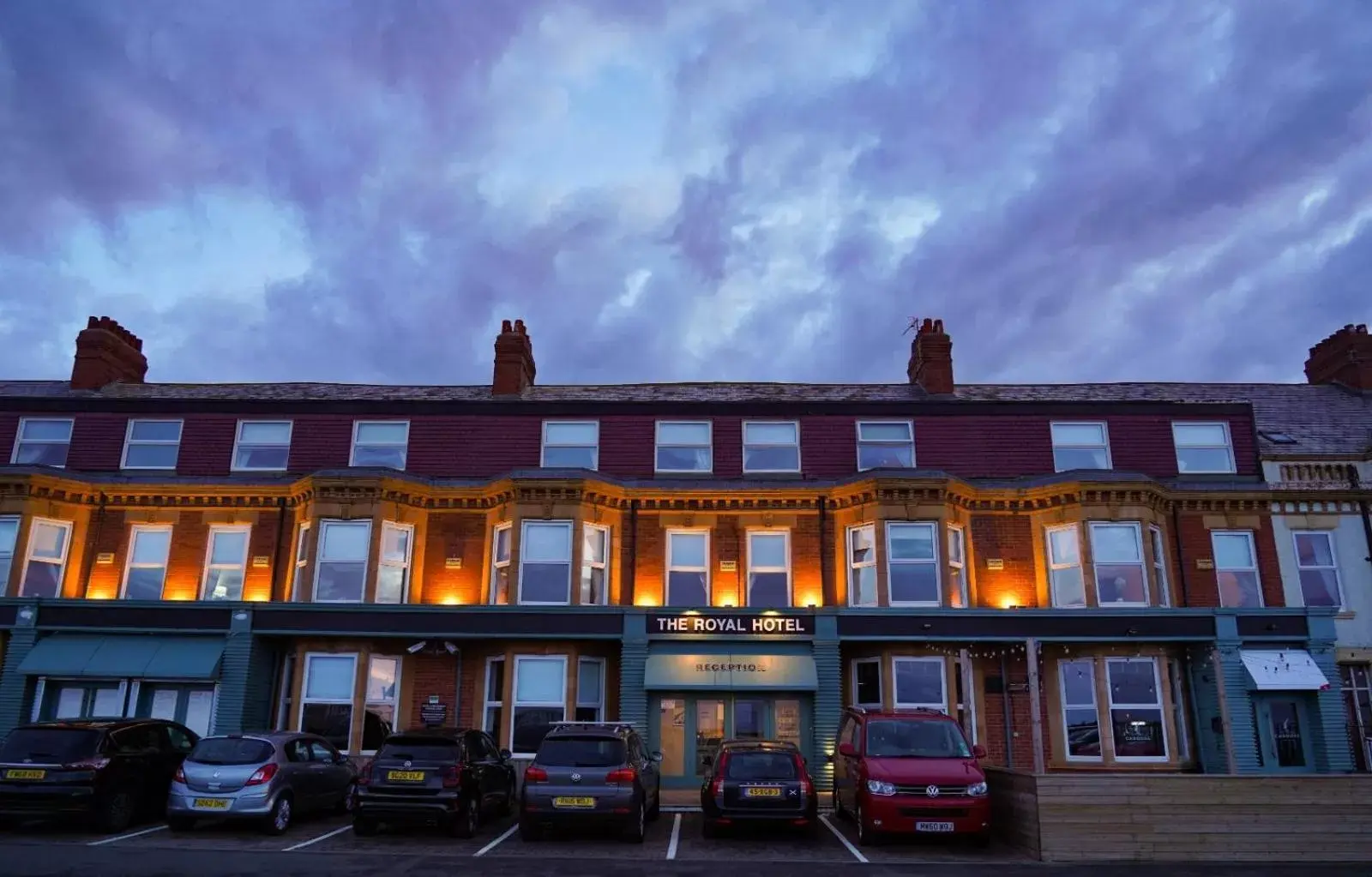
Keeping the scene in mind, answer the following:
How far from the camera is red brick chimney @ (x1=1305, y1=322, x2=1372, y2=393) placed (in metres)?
28.5

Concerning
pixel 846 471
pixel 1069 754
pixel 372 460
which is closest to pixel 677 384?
pixel 846 471

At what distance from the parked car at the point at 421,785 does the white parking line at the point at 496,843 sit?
49 centimetres

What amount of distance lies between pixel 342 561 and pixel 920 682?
13636mm

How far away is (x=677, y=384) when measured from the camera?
2930cm

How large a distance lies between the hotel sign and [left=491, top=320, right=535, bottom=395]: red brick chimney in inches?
364

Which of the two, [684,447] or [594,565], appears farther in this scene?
[684,447]

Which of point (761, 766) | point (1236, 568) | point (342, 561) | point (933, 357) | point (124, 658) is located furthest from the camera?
point (933, 357)

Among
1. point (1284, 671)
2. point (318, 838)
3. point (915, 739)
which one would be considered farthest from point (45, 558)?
point (1284, 671)

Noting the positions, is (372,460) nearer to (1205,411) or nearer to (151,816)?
(151,816)

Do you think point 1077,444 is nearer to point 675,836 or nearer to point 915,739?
point 915,739

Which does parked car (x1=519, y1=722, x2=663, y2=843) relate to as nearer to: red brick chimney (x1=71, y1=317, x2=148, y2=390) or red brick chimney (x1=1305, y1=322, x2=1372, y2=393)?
red brick chimney (x1=71, y1=317, x2=148, y2=390)

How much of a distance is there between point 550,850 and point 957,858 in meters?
5.78

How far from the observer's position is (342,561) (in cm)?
2288

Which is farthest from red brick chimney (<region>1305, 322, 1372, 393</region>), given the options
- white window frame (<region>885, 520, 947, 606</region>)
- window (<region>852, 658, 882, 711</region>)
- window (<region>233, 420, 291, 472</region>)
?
window (<region>233, 420, 291, 472</region>)
